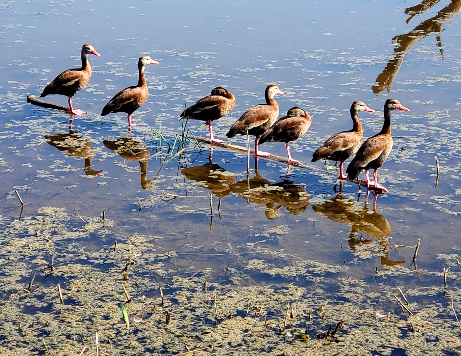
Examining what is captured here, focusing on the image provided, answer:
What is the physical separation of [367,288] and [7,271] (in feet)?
11.3

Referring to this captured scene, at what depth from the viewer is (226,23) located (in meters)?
16.8

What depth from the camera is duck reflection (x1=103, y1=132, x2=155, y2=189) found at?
9.84 meters

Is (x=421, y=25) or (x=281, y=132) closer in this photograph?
(x=281, y=132)

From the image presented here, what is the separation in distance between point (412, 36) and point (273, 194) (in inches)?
318

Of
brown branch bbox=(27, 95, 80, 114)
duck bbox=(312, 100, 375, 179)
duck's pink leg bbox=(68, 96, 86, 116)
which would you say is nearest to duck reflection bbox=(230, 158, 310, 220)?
duck bbox=(312, 100, 375, 179)

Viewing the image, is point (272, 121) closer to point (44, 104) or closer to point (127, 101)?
point (127, 101)

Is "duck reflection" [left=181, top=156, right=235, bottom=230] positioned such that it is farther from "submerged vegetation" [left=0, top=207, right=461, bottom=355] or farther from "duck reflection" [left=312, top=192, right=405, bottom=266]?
"submerged vegetation" [left=0, top=207, right=461, bottom=355]

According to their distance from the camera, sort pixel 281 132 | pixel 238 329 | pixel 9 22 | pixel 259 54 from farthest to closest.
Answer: pixel 9 22 < pixel 259 54 < pixel 281 132 < pixel 238 329

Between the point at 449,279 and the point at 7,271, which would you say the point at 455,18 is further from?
the point at 7,271

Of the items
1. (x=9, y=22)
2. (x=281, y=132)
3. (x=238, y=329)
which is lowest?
(x=238, y=329)

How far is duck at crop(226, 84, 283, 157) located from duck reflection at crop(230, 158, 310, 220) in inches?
36.9

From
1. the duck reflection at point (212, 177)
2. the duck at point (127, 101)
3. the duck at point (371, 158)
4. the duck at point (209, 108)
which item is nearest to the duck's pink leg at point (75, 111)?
the duck at point (127, 101)

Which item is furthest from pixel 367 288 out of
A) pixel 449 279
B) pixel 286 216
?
pixel 286 216

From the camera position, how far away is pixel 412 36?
1516cm
